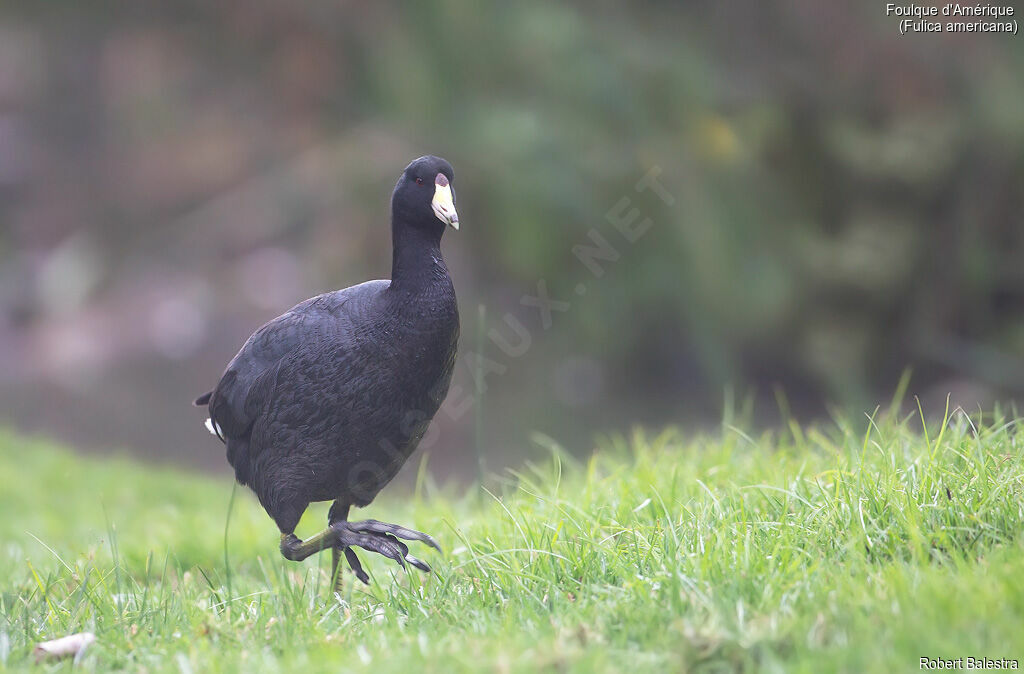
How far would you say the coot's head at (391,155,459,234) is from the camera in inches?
117

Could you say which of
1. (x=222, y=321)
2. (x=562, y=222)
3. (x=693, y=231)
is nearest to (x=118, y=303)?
(x=222, y=321)

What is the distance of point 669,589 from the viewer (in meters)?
2.38

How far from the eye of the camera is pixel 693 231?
6.05 metres

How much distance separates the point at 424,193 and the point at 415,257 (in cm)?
19

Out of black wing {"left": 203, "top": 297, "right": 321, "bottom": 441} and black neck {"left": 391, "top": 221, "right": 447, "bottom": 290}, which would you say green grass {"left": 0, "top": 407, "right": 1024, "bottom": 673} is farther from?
black neck {"left": 391, "top": 221, "right": 447, "bottom": 290}

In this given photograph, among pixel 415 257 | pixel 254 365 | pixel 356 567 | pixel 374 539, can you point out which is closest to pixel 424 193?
pixel 415 257

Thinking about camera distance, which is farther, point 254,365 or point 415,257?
point 254,365

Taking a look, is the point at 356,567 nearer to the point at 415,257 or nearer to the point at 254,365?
the point at 254,365

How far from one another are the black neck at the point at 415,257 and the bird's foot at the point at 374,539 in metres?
0.70

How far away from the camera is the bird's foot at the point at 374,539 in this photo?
2.83 m

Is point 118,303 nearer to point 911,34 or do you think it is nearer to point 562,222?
point 562,222

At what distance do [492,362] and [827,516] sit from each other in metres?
4.46

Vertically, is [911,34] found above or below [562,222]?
above

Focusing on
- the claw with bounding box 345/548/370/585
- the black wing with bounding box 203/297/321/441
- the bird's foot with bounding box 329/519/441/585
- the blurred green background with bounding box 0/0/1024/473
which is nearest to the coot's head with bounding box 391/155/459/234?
the black wing with bounding box 203/297/321/441
